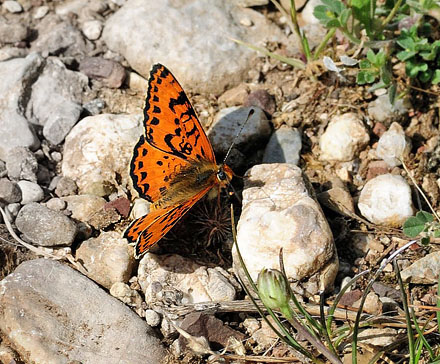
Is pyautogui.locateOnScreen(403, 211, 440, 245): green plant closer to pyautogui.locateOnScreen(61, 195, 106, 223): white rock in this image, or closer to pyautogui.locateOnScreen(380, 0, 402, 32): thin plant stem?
pyautogui.locateOnScreen(380, 0, 402, 32): thin plant stem

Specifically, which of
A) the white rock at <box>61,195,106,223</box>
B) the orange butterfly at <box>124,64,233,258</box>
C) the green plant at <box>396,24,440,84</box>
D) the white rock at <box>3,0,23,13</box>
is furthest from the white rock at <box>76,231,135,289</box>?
the white rock at <box>3,0,23,13</box>

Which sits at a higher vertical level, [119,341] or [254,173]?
[254,173]

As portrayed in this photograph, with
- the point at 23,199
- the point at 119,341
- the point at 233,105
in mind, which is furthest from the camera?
the point at 233,105

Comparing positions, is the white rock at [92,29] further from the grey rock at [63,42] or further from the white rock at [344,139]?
the white rock at [344,139]

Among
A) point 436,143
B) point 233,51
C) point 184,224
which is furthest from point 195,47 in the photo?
point 436,143

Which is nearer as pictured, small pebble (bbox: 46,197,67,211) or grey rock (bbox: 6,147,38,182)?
small pebble (bbox: 46,197,67,211)

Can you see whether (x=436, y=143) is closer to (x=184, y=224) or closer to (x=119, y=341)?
(x=184, y=224)
